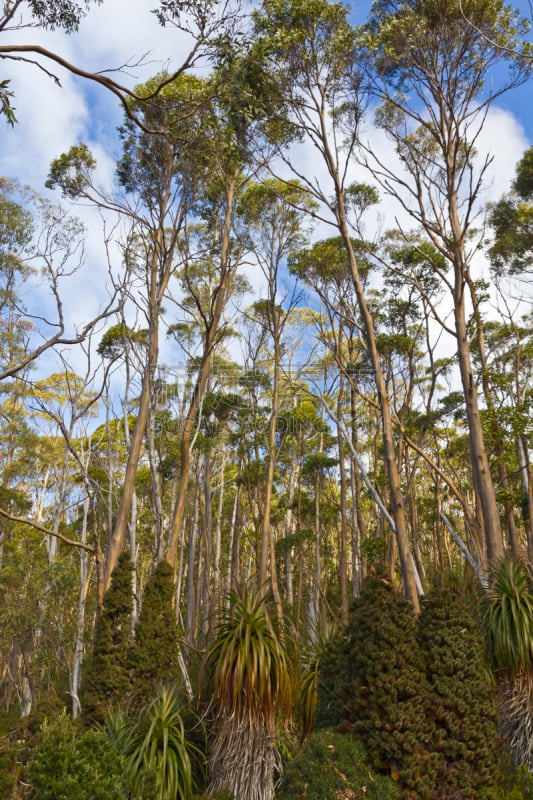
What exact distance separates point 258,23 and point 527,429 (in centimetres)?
819

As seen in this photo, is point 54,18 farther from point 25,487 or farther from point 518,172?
point 25,487

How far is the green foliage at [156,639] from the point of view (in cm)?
694

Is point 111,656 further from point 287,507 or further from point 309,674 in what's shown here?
point 287,507

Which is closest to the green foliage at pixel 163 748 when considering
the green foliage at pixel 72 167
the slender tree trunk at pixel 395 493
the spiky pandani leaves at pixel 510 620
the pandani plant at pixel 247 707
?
the pandani plant at pixel 247 707

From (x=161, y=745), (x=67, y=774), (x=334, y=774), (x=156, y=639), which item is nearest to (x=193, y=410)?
(x=156, y=639)

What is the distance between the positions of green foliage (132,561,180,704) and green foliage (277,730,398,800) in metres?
2.57

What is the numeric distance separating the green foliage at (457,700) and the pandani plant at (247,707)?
1.47m

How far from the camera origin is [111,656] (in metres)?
7.32

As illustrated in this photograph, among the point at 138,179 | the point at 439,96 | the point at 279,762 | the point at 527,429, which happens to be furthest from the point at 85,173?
the point at 279,762

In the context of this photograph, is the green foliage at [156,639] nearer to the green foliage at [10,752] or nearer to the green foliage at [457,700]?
the green foliage at [10,752]

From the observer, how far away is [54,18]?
5.59m

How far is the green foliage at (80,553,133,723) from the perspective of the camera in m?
6.93

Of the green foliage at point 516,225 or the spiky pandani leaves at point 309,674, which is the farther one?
the green foliage at point 516,225

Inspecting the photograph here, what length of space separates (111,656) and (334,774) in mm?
3894
